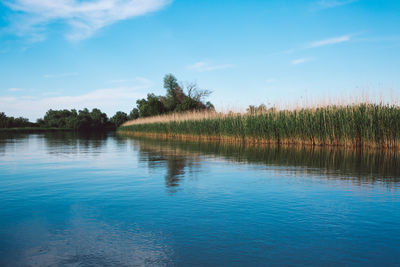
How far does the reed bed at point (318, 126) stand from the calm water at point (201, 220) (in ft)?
22.5

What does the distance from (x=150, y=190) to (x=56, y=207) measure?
1419 millimetres

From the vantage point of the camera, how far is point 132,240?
2.78 m

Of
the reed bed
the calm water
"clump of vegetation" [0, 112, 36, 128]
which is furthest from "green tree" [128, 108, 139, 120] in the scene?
the calm water

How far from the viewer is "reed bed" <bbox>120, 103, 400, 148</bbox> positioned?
12117mm

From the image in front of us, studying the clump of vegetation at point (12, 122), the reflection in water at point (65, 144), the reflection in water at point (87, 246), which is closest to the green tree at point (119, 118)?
the clump of vegetation at point (12, 122)

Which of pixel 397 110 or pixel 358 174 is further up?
pixel 397 110

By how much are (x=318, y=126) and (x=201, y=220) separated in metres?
12.0

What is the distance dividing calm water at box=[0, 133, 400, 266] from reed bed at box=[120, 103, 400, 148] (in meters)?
6.87

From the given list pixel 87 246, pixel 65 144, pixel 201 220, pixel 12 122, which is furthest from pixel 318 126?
pixel 12 122

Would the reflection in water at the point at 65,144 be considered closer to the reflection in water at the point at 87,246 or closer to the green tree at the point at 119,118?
the reflection in water at the point at 87,246

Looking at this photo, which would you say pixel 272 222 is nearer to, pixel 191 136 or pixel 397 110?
pixel 397 110

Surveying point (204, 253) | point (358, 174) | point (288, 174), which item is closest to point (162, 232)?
point (204, 253)

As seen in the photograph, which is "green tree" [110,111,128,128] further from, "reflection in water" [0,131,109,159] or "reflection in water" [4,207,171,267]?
"reflection in water" [4,207,171,267]

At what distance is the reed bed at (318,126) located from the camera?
12117mm
